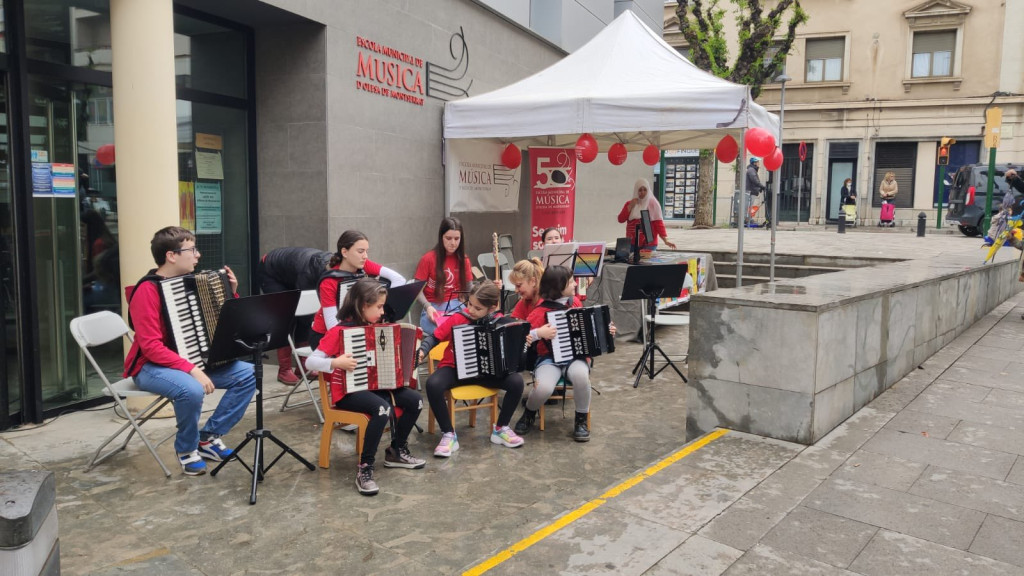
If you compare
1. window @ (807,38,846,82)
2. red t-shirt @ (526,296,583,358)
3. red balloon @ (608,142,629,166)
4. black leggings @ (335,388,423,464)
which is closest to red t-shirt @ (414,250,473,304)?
red t-shirt @ (526,296,583,358)

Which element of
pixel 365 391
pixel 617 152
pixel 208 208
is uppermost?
pixel 617 152

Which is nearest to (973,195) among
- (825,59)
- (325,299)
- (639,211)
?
(825,59)

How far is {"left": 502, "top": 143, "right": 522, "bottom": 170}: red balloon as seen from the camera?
33.5 feet

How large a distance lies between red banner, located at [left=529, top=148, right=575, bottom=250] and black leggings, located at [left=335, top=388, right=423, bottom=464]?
586 centimetres

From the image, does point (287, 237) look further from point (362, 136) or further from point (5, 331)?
point (5, 331)

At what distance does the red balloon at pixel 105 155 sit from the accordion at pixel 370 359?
9.87ft

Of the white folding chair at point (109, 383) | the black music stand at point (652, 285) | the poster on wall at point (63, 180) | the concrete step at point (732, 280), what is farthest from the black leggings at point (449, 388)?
the concrete step at point (732, 280)

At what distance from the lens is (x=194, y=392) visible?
4.40 metres

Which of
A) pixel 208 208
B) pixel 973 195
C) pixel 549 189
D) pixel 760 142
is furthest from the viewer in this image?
pixel 973 195

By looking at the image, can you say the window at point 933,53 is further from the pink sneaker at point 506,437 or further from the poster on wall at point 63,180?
the poster on wall at point 63,180

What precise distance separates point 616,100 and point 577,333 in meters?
3.47

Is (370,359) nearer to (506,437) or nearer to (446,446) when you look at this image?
(446,446)

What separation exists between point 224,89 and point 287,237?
4.88 ft

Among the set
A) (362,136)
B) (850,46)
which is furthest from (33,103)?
(850,46)
